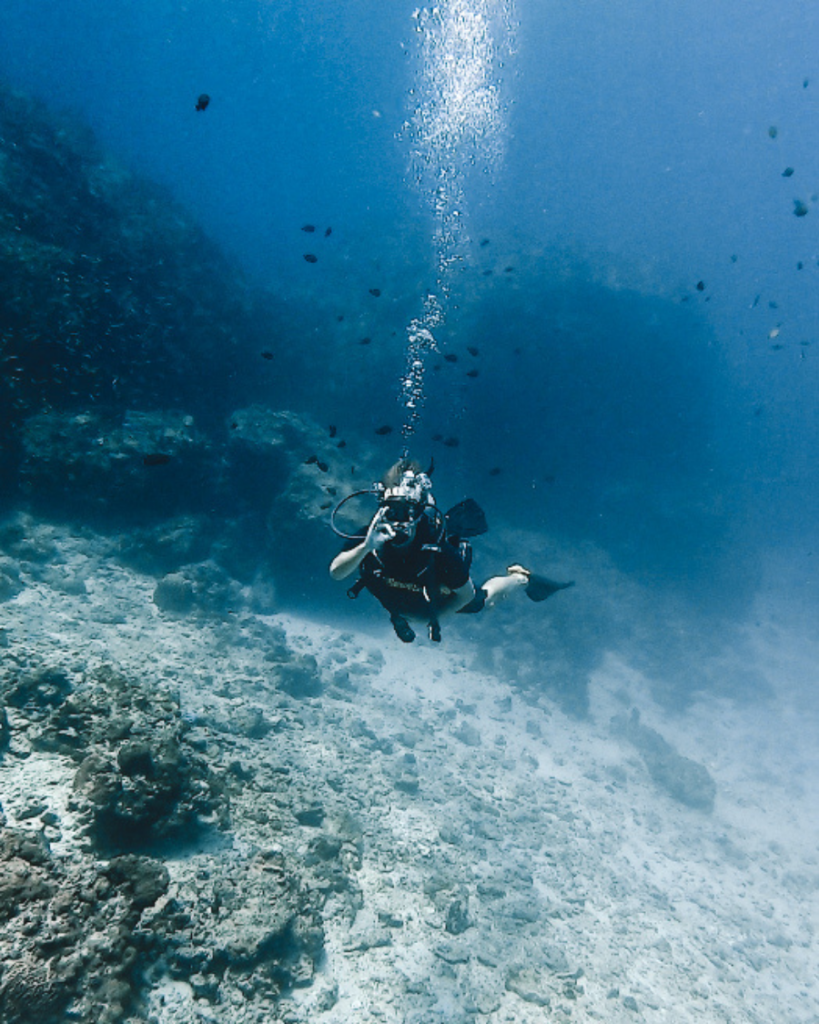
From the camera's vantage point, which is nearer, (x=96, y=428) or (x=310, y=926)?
(x=310, y=926)

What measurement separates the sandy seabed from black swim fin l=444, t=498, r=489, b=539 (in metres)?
3.95

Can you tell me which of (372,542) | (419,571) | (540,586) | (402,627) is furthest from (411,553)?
(540,586)

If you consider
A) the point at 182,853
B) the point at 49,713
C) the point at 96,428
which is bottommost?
the point at 182,853

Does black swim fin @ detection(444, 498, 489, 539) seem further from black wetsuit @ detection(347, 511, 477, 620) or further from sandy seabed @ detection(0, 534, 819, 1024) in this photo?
sandy seabed @ detection(0, 534, 819, 1024)

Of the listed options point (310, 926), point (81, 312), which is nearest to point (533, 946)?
point (310, 926)

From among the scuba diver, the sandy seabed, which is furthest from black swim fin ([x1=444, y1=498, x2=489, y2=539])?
the sandy seabed

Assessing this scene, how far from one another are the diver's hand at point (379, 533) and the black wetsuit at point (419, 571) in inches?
4.6

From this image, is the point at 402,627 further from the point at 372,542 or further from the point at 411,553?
the point at 372,542

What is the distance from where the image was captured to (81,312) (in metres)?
13.0

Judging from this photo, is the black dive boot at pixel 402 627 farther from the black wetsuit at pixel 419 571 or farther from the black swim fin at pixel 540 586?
the black swim fin at pixel 540 586

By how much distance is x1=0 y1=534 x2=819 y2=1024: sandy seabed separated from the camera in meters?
5.32

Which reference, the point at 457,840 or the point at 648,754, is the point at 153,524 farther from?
the point at 648,754

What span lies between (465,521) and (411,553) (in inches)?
38.2

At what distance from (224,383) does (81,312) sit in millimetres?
6936
